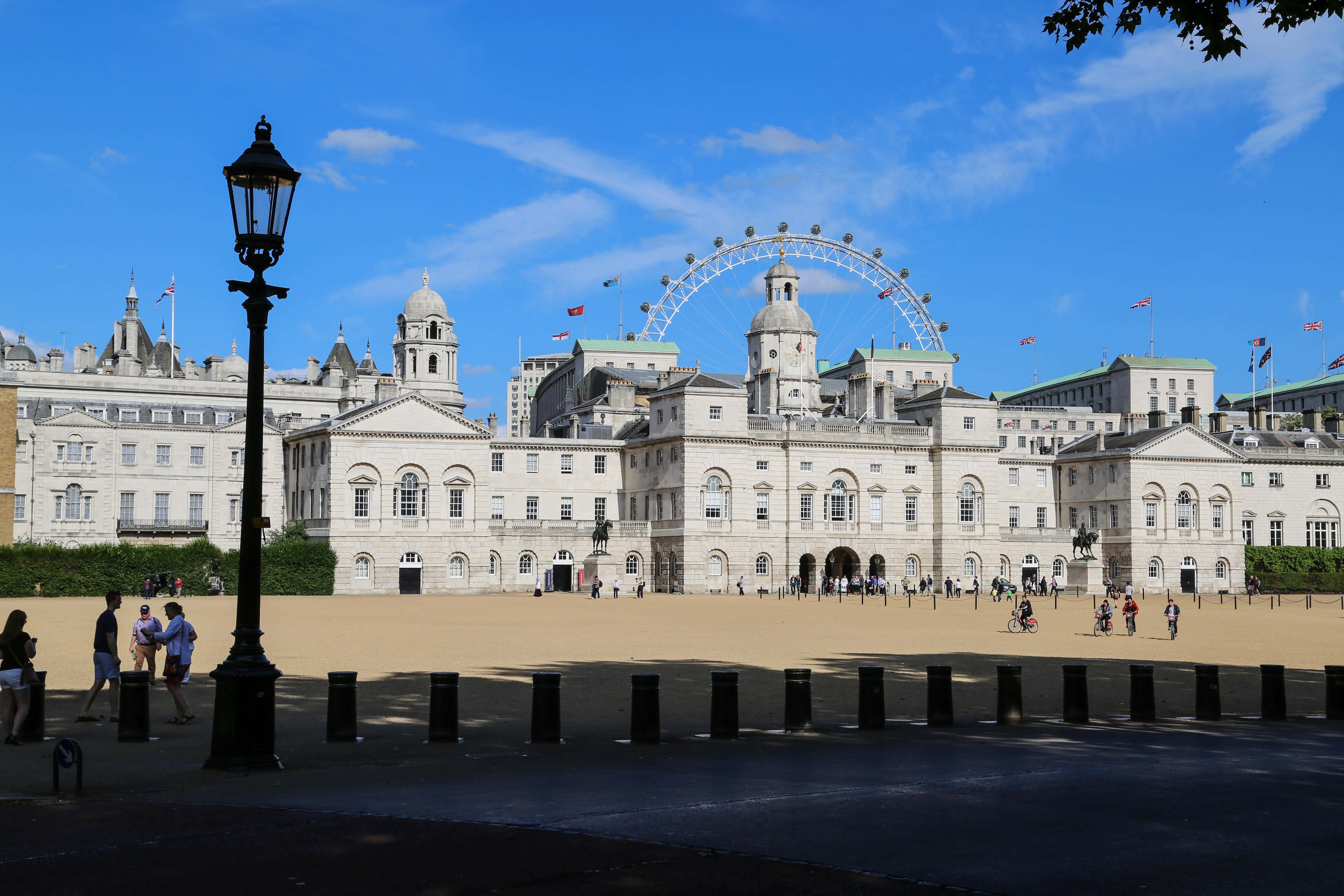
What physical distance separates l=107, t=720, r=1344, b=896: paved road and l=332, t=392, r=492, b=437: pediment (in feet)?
232

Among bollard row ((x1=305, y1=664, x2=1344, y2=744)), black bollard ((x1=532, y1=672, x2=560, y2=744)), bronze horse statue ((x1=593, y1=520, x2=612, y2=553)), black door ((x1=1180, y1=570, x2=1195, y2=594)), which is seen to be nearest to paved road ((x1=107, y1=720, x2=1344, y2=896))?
black bollard ((x1=532, y1=672, x2=560, y2=744))

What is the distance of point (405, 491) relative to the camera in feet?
289

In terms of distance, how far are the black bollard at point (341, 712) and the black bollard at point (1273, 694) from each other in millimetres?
13902

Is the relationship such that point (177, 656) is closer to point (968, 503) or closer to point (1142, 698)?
point (1142, 698)

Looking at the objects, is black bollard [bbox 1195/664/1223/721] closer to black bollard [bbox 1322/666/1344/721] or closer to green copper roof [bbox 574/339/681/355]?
black bollard [bbox 1322/666/1344/721]

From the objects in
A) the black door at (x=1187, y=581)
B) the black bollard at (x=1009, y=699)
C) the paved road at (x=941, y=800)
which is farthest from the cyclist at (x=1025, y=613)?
the black door at (x=1187, y=581)

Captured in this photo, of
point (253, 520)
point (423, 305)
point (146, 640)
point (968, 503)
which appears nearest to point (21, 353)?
point (423, 305)

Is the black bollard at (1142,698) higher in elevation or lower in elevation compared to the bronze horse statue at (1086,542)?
lower

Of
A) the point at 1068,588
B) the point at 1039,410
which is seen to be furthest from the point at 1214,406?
the point at 1068,588

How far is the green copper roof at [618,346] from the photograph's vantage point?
160 metres

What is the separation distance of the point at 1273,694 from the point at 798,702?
7991 mm

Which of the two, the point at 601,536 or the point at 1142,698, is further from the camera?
the point at 601,536

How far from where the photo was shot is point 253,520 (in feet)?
50.3

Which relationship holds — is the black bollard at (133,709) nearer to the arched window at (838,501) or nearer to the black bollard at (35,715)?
the black bollard at (35,715)
